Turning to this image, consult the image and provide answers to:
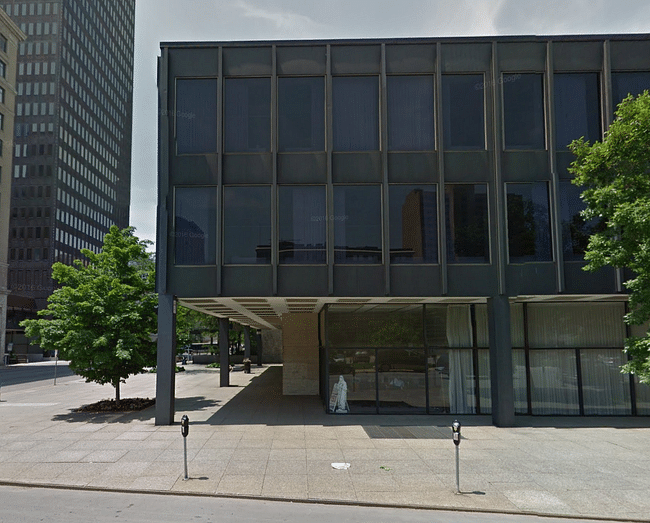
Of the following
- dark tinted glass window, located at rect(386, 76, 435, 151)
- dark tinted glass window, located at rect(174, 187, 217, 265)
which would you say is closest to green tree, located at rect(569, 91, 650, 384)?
dark tinted glass window, located at rect(386, 76, 435, 151)

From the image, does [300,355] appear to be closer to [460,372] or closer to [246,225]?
[460,372]

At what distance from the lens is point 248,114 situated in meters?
18.6

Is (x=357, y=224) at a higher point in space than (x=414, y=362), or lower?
higher

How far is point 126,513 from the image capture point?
368 inches

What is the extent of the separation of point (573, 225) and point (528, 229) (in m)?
1.45

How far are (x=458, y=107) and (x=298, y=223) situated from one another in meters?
6.60

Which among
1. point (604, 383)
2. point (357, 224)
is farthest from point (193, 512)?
point (604, 383)

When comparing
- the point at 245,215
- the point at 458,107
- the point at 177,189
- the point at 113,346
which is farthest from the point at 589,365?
the point at 113,346

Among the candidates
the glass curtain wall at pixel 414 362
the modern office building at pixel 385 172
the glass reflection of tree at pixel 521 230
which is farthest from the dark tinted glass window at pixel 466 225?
the glass curtain wall at pixel 414 362

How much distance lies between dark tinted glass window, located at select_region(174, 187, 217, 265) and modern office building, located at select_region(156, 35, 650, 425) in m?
0.03

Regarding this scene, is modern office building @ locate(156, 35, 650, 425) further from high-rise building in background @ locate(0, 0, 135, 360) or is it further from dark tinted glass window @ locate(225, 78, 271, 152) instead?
high-rise building in background @ locate(0, 0, 135, 360)

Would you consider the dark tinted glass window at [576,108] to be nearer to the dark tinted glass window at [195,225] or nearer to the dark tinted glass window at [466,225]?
the dark tinted glass window at [466,225]

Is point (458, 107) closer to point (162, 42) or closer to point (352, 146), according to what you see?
point (352, 146)

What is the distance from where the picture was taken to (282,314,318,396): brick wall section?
2617cm
